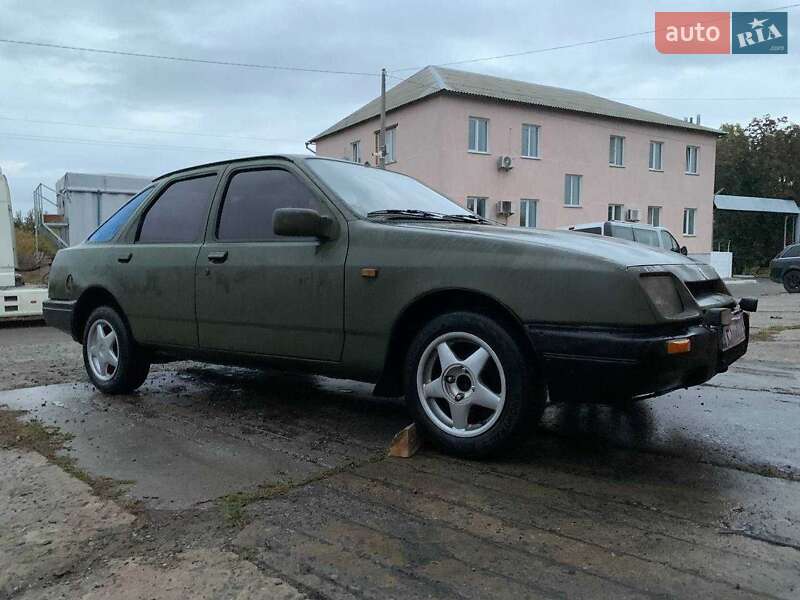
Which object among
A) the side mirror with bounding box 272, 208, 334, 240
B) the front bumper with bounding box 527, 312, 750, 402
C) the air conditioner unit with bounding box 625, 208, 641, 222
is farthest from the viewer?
the air conditioner unit with bounding box 625, 208, 641, 222

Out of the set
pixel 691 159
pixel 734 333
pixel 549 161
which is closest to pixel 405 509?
pixel 734 333

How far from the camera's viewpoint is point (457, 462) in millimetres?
3281

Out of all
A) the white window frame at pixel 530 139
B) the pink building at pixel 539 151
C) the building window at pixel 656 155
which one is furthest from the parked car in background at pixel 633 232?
the building window at pixel 656 155

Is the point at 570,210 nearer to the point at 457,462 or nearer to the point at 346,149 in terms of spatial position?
the point at 346,149

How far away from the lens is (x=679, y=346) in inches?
114

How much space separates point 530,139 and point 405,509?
26770 millimetres

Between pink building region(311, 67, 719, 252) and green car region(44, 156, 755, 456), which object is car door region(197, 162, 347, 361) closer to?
green car region(44, 156, 755, 456)

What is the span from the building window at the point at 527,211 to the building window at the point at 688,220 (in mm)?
9216

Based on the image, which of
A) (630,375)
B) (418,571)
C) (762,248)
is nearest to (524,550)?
(418,571)

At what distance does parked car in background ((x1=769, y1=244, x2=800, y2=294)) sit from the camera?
816 inches

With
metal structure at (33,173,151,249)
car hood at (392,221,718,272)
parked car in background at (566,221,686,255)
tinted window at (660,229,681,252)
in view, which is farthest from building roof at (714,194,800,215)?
car hood at (392,221,718,272)

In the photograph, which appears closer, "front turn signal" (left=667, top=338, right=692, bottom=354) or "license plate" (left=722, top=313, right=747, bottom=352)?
"front turn signal" (left=667, top=338, right=692, bottom=354)

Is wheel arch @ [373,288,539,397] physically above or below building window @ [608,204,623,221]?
below

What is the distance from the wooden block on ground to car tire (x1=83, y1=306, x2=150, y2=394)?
2516 mm
